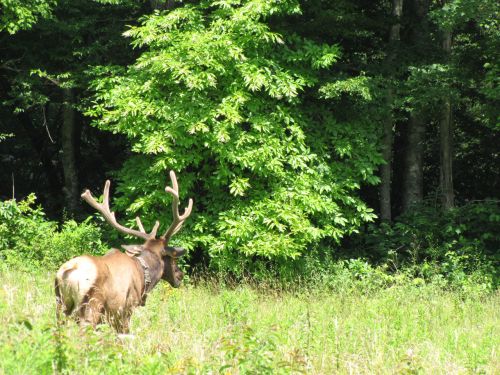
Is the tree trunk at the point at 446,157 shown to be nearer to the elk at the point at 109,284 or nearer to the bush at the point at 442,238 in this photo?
the bush at the point at 442,238

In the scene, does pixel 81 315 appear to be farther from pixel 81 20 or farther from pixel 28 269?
pixel 81 20

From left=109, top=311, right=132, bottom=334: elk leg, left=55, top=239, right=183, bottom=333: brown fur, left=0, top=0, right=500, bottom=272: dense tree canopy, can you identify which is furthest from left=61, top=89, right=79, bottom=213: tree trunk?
left=109, top=311, right=132, bottom=334: elk leg

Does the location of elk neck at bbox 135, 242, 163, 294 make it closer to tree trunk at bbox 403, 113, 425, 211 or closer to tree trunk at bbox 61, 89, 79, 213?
tree trunk at bbox 403, 113, 425, 211

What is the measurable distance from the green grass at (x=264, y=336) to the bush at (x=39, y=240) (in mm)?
1615

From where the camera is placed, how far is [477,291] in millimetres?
10344

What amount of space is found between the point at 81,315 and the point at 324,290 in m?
5.13

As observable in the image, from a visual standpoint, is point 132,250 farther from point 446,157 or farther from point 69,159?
point 69,159

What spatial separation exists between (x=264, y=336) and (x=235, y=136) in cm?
609

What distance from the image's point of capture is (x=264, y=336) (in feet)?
17.2

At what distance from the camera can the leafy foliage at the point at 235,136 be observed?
1091cm

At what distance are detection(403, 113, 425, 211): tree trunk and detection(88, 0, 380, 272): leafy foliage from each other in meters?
3.27

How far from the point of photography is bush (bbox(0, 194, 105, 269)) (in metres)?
11.9

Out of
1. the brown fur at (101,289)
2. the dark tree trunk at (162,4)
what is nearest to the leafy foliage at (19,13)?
the dark tree trunk at (162,4)

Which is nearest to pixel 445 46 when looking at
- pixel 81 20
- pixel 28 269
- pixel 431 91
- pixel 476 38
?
pixel 476 38
